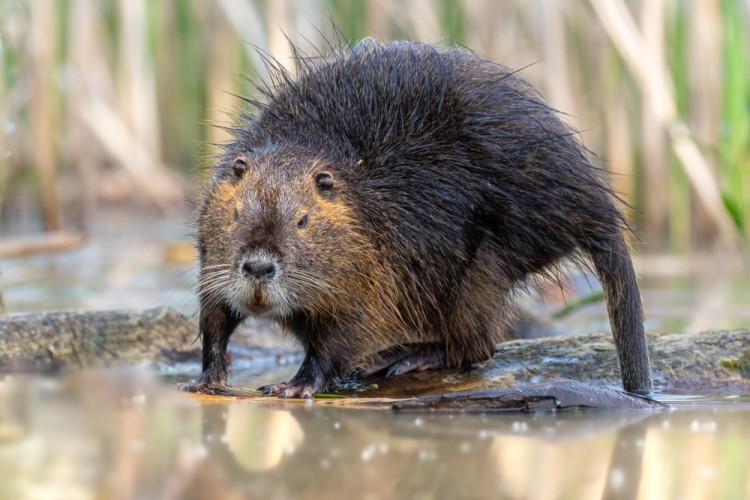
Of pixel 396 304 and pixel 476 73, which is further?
pixel 476 73

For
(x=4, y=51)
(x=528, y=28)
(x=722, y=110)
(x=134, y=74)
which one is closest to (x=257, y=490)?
(x=4, y=51)

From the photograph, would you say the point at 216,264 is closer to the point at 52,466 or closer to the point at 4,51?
the point at 52,466

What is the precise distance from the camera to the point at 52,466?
2395 mm

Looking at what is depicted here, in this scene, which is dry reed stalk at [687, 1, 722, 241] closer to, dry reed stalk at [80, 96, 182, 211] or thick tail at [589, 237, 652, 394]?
thick tail at [589, 237, 652, 394]

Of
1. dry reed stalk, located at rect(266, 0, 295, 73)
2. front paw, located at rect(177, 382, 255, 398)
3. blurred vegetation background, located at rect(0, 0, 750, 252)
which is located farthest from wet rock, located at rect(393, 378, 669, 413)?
dry reed stalk, located at rect(266, 0, 295, 73)

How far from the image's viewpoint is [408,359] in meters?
4.37

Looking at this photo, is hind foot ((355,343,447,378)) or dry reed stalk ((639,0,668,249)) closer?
hind foot ((355,343,447,378))

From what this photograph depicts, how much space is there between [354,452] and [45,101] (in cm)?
746

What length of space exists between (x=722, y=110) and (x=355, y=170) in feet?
17.0

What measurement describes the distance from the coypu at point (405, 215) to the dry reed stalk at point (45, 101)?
5.25 m

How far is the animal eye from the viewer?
4.08m

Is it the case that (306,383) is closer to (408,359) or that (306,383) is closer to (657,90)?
(408,359)

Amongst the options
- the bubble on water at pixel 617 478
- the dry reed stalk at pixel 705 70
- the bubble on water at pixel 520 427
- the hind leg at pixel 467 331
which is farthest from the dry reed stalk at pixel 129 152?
the bubble on water at pixel 617 478

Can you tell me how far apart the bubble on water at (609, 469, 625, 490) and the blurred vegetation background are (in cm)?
393
